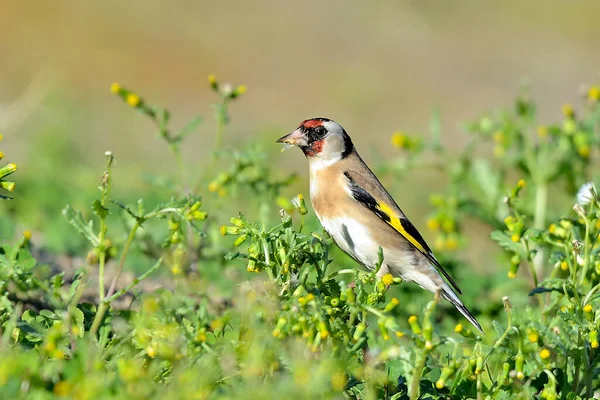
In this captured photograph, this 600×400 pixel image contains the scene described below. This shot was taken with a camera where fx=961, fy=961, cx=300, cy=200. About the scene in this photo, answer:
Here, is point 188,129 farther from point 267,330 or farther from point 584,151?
point 584,151

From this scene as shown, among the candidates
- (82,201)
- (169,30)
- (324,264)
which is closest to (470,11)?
(169,30)

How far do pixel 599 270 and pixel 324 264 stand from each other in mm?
1168

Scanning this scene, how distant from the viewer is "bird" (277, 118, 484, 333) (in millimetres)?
5418

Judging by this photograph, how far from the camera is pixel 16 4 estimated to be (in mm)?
24656

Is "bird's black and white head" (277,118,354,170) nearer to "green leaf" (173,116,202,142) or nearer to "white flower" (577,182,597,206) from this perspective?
"green leaf" (173,116,202,142)

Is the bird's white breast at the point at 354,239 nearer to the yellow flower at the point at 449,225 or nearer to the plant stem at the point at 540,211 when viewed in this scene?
the yellow flower at the point at 449,225

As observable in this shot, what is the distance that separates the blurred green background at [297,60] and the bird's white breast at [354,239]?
6638mm

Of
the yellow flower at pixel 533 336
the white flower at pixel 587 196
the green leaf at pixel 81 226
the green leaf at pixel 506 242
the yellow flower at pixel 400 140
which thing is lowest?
the yellow flower at pixel 533 336

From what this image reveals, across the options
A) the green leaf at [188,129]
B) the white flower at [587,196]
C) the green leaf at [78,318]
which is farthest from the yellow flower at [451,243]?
the green leaf at [78,318]

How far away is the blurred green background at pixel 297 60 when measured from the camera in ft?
51.5

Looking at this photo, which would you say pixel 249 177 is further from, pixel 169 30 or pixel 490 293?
pixel 169 30

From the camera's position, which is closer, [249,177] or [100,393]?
[100,393]

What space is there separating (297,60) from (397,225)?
61.6 feet

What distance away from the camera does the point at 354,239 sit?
213 inches
